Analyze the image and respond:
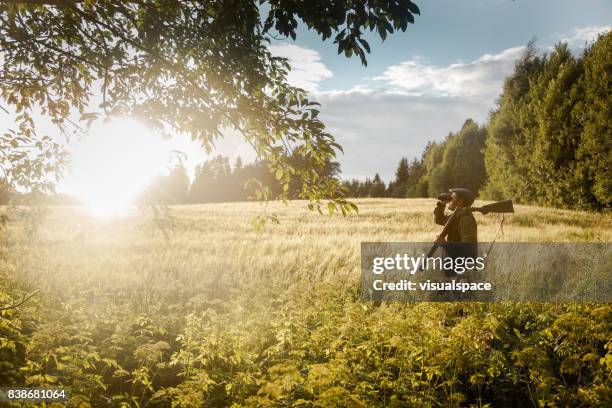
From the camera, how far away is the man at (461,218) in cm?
523

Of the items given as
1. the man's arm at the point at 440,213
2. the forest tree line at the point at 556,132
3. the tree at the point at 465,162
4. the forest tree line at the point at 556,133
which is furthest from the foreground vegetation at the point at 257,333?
the tree at the point at 465,162

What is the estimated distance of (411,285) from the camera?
707cm

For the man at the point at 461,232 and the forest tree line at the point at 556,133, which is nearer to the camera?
the man at the point at 461,232

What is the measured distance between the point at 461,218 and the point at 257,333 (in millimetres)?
3445

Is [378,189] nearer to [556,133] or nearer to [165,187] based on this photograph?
[556,133]

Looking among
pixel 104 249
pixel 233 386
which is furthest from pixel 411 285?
pixel 104 249

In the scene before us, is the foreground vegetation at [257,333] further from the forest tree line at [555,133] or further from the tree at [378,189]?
the tree at [378,189]

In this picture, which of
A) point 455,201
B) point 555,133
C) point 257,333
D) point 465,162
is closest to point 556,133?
point 555,133

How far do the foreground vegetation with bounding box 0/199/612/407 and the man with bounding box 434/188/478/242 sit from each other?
1135 millimetres

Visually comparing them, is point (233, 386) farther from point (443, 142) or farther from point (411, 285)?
point (443, 142)

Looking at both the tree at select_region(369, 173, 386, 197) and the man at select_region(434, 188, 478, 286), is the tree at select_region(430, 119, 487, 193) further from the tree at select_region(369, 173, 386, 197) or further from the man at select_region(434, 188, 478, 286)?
the man at select_region(434, 188, 478, 286)

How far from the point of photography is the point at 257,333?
4.74 m

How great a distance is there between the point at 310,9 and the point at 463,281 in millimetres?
4897

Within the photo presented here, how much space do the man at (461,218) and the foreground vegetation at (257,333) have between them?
113 cm
